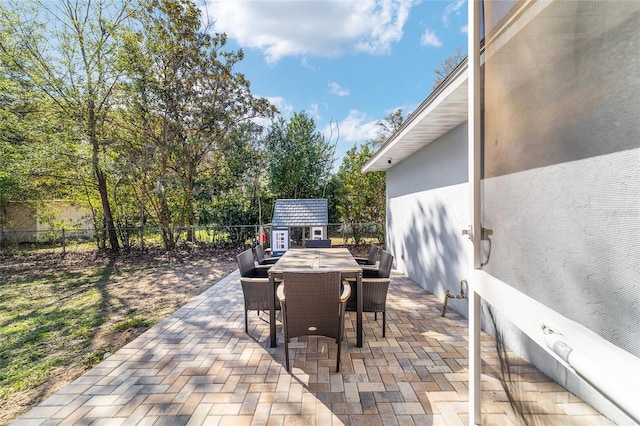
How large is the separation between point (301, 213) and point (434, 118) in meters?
5.07

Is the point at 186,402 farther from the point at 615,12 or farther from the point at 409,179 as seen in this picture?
the point at 409,179

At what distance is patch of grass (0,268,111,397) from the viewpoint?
281cm

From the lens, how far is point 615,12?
0.67m

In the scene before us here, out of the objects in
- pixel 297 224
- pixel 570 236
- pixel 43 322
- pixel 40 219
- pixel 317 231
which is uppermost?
pixel 570 236

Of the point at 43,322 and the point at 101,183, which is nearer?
the point at 43,322

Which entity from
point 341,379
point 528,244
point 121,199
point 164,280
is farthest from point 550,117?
point 121,199

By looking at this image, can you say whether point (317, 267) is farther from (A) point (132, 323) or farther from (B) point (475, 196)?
(A) point (132, 323)

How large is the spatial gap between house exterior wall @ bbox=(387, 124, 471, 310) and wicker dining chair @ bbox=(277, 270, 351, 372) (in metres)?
1.75

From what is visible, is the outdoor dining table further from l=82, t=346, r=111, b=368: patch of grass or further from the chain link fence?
the chain link fence

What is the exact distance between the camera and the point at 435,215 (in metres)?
4.86

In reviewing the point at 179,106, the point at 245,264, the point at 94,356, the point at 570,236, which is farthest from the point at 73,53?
the point at 570,236

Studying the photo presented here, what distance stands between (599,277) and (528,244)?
37 centimetres

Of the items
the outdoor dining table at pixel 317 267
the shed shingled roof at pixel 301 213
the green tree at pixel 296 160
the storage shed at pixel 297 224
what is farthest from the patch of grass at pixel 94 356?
the green tree at pixel 296 160

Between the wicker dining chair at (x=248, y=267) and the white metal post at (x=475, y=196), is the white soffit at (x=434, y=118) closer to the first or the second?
the white metal post at (x=475, y=196)
